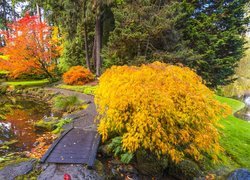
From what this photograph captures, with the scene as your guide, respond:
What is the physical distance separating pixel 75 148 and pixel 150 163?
1.80 metres

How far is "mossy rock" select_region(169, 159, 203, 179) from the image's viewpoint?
14.2 ft

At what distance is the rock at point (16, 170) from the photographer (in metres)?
3.79

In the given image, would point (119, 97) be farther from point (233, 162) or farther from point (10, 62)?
point (10, 62)

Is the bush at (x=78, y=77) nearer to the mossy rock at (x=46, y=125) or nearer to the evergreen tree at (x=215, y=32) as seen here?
the mossy rock at (x=46, y=125)

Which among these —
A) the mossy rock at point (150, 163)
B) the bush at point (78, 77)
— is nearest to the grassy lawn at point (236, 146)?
the mossy rock at point (150, 163)

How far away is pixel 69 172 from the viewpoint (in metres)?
3.82

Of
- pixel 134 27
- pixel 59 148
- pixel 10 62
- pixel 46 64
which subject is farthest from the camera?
pixel 46 64

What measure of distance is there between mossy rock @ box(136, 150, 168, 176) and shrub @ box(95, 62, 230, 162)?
0.14 m

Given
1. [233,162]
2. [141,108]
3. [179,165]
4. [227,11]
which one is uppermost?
[227,11]

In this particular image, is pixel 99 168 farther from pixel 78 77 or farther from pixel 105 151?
pixel 78 77

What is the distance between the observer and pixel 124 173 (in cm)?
426

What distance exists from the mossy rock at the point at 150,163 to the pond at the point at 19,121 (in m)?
3.42

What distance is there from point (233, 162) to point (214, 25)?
10.3 meters

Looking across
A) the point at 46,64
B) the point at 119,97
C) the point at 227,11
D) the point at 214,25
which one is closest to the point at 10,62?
the point at 46,64
